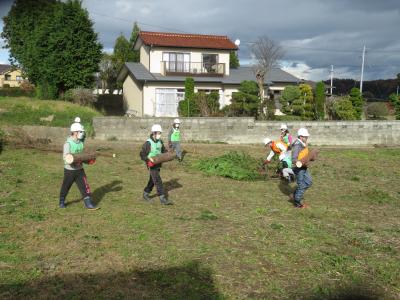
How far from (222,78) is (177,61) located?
3.72 m

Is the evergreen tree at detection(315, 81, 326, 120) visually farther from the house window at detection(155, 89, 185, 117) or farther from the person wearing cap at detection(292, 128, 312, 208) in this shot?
the person wearing cap at detection(292, 128, 312, 208)

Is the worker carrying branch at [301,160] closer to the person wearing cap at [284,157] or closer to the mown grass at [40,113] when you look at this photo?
the person wearing cap at [284,157]

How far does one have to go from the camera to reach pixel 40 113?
873 inches

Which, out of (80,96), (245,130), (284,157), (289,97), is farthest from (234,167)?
(289,97)

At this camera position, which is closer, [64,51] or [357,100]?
[64,51]

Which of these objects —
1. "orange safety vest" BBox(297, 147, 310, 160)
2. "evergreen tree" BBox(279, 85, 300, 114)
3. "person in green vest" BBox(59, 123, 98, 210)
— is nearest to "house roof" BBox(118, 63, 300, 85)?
"evergreen tree" BBox(279, 85, 300, 114)

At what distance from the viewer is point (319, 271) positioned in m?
5.30

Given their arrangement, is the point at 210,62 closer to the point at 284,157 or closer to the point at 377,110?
the point at 377,110

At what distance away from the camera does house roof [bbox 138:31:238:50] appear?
32.5 meters

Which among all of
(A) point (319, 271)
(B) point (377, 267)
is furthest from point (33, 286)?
(B) point (377, 267)

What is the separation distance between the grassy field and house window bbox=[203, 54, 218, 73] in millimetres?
23653

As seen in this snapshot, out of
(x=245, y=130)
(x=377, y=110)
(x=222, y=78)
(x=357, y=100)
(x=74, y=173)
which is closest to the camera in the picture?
(x=74, y=173)

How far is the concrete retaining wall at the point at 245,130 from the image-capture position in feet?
66.2

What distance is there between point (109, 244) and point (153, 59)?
27.8 metres
